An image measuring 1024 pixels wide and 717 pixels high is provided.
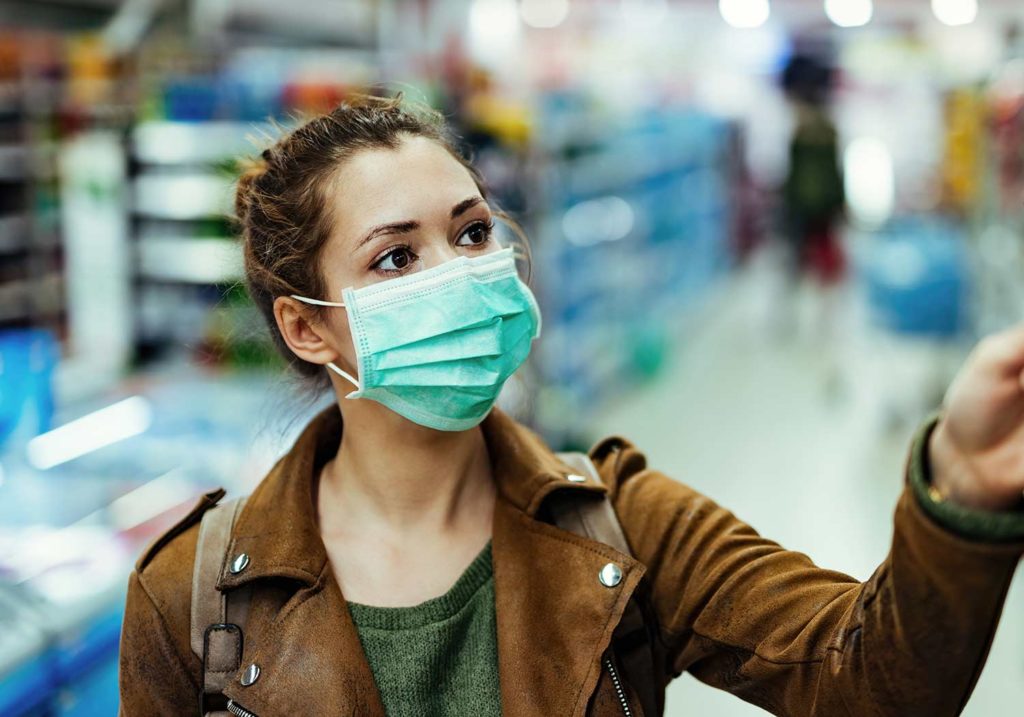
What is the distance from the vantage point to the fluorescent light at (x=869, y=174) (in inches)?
721

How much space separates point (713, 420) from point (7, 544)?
5.20 m

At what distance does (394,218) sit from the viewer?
5.30 feet

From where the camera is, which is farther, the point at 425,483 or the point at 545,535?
the point at 425,483

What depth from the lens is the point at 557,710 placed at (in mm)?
1440

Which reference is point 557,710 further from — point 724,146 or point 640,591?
point 724,146

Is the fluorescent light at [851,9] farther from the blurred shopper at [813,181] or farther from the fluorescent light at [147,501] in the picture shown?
the fluorescent light at [147,501]

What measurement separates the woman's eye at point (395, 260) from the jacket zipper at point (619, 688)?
2.18 ft

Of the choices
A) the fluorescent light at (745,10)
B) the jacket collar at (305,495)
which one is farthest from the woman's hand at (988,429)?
the fluorescent light at (745,10)

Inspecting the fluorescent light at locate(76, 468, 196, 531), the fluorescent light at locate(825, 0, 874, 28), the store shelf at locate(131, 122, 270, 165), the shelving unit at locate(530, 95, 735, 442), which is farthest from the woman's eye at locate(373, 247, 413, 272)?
the fluorescent light at locate(825, 0, 874, 28)

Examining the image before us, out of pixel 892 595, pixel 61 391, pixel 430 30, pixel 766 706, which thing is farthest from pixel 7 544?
pixel 430 30

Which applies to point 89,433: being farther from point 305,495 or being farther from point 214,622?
point 214,622

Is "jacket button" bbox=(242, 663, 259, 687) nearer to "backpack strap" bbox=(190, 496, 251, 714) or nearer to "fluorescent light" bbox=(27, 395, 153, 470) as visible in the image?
"backpack strap" bbox=(190, 496, 251, 714)

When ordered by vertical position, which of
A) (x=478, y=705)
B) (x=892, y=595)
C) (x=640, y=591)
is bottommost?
(x=478, y=705)

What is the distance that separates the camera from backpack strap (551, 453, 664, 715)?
151cm
